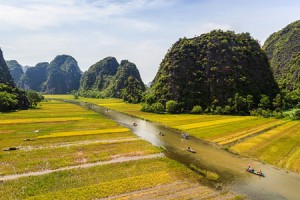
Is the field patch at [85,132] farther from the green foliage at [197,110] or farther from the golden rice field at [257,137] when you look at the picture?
the green foliage at [197,110]

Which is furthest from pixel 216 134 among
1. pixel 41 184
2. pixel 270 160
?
pixel 41 184

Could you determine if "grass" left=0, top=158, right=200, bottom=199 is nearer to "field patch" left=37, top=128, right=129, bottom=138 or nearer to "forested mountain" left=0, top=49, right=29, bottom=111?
"field patch" left=37, top=128, right=129, bottom=138

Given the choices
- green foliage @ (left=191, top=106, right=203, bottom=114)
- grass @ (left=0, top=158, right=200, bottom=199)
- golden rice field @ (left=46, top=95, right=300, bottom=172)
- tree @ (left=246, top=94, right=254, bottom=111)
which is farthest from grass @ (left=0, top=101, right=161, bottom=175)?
tree @ (left=246, top=94, right=254, bottom=111)

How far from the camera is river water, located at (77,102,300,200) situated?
3347 cm

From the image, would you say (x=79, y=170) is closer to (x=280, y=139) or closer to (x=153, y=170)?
(x=153, y=170)

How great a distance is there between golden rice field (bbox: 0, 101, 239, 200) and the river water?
11.2 feet

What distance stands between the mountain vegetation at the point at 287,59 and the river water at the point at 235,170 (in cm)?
7769

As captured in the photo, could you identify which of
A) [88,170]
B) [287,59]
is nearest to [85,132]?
[88,170]

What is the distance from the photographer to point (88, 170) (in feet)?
127

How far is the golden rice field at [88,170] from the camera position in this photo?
31.7m

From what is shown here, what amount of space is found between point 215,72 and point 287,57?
74183mm

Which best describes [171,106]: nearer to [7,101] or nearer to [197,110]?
[197,110]

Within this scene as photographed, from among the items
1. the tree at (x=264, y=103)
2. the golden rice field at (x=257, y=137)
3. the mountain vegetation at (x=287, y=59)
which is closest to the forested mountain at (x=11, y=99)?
the golden rice field at (x=257, y=137)

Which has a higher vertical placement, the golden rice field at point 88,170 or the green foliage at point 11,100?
the green foliage at point 11,100
